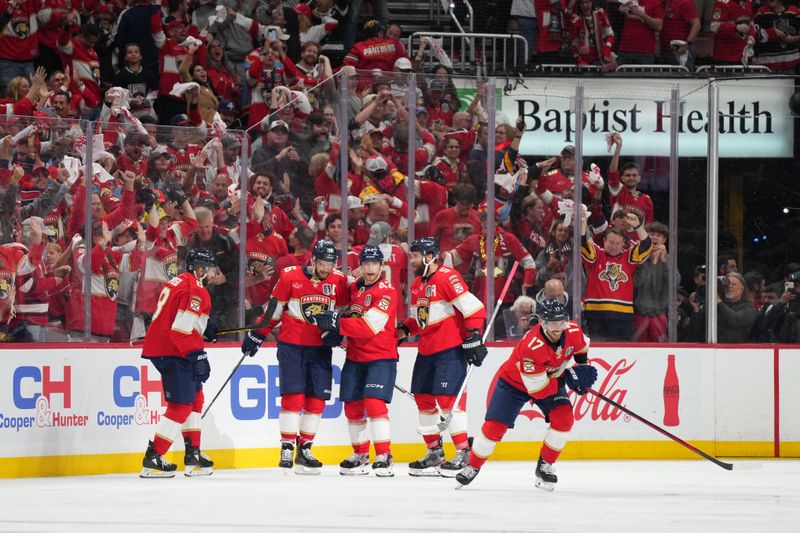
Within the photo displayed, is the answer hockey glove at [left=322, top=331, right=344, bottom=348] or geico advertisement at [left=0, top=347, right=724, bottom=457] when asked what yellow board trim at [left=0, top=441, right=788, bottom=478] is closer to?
geico advertisement at [left=0, top=347, right=724, bottom=457]

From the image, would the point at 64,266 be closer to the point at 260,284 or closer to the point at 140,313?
the point at 140,313

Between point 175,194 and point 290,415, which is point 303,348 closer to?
point 290,415

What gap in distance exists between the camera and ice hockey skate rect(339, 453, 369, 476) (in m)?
8.35

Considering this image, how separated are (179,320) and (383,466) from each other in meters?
1.54

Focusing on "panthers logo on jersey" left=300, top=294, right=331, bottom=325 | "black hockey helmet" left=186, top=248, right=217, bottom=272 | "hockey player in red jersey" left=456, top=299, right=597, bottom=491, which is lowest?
"hockey player in red jersey" left=456, top=299, right=597, bottom=491

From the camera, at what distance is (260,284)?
30.2 feet

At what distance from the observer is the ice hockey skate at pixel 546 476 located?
296 inches

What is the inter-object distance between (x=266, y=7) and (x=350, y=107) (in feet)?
11.8

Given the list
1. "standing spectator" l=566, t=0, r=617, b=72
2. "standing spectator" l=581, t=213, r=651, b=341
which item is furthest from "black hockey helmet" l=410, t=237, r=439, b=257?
"standing spectator" l=566, t=0, r=617, b=72

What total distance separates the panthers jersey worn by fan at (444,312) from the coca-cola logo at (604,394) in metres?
1.65

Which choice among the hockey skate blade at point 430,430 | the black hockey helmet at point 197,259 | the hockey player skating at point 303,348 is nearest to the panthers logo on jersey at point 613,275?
the hockey skate blade at point 430,430

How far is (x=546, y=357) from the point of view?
24.5ft

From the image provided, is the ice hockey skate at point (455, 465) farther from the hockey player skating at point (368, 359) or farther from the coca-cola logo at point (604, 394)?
the coca-cola logo at point (604, 394)

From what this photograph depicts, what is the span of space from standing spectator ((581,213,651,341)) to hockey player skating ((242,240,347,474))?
7.38 feet
